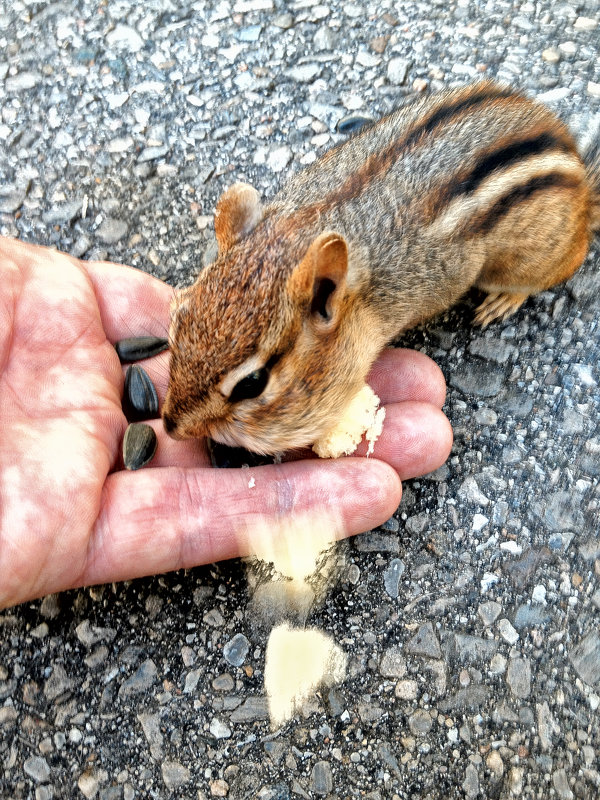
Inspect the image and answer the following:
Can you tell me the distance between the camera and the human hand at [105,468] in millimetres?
2408

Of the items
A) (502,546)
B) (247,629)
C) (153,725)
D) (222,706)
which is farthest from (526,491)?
(153,725)

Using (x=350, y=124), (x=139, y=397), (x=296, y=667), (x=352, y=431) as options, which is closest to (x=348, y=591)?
(x=296, y=667)

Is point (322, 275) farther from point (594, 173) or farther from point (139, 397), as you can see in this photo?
point (594, 173)

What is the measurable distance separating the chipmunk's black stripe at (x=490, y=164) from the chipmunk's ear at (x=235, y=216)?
750 millimetres

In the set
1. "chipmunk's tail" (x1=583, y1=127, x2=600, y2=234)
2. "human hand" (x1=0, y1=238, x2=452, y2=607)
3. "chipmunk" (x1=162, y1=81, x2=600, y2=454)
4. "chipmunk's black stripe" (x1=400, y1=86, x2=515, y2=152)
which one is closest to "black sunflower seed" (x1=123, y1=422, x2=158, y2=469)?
"human hand" (x1=0, y1=238, x2=452, y2=607)

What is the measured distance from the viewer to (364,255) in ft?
9.16

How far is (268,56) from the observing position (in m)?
4.26

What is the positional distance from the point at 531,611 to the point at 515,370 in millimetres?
1078

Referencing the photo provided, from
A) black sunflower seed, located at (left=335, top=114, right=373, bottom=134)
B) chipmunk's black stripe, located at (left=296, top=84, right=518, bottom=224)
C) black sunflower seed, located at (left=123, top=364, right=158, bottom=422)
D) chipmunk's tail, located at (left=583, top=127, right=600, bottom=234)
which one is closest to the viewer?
chipmunk's black stripe, located at (left=296, top=84, right=518, bottom=224)

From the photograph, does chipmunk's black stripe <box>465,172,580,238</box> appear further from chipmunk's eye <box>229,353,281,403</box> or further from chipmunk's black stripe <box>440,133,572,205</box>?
chipmunk's eye <box>229,353,281,403</box>

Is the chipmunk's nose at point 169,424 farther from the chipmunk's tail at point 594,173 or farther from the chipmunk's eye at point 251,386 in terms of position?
the chipmunk's tail at point 594,173

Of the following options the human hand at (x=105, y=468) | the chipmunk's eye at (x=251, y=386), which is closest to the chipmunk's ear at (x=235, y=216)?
the chipmunk's eye at (x=251, y=386)

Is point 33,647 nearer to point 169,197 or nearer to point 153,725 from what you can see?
point 153,725

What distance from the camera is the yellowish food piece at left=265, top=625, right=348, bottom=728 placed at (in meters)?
2.66
